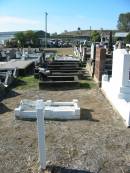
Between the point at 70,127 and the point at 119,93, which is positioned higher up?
the point at 119,93

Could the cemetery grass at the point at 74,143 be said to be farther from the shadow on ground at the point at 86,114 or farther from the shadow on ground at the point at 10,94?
the shadow on ground at the point at 10,94

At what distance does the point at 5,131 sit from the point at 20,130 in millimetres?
353

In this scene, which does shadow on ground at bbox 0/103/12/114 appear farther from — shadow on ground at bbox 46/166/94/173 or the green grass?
shadow on ground at bbox 46/166/94/173

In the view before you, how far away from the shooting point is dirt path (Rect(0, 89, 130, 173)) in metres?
4.84

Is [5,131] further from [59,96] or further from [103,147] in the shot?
[59,96]

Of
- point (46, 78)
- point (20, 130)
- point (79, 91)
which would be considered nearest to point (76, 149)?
point (20, 130)

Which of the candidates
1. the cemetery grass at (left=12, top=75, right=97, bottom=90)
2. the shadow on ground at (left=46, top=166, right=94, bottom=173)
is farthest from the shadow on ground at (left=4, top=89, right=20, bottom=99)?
the shadow on ground at (left=46, top=166, right=94, bottom=173)

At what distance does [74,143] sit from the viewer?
18.7ft

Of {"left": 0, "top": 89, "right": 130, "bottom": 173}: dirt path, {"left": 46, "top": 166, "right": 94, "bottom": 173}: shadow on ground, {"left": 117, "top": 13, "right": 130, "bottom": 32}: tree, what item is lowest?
{"left": 46, "top": 166, "right": 94, "bottom": 173}: shadow on ground

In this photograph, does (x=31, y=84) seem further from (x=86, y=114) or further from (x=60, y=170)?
(x=60, y=170)

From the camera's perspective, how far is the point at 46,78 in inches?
495

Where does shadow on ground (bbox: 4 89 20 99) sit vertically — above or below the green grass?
below

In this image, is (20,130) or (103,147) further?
(20,130)

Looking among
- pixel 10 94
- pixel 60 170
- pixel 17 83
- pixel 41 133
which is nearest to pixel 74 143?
pixel 60 170
